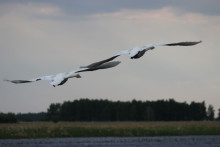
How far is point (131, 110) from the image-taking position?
150 m

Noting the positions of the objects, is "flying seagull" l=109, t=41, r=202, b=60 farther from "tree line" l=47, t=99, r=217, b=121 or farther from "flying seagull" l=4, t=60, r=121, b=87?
"tree line" l=47, t=99, r=217, b=121

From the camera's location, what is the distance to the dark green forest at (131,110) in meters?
148

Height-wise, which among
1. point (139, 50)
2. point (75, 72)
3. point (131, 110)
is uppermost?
point (131, 110)

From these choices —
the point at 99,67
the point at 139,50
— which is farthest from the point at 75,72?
the point at 139,50

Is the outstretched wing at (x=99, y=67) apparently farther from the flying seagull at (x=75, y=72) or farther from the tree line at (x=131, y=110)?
the tree line at (x=131, y=110)

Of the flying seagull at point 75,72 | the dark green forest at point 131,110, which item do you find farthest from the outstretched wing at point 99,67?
the dark green forest at point 131,110

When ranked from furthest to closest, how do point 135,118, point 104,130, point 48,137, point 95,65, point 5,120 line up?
point 135,118 → point 5,120 → point 104,130 → point 48,137 → point 95,65

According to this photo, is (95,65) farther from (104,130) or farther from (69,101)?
(69,101)

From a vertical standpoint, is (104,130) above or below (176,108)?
below

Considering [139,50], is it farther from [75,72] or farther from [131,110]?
[131,110]

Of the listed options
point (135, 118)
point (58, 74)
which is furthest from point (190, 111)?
point (58, 74)

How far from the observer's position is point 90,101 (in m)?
160

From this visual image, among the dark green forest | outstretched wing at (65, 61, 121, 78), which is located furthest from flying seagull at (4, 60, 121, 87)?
the dark green forest

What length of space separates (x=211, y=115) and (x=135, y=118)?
110ft
